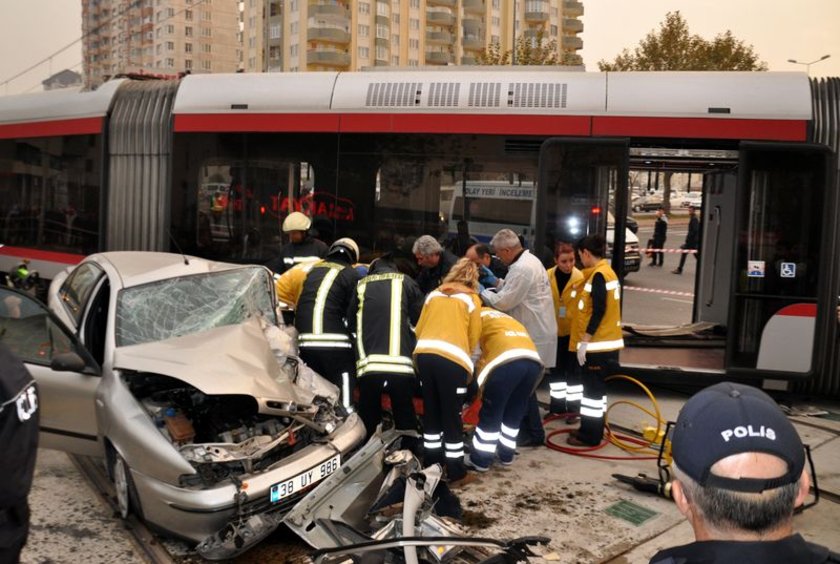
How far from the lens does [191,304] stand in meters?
5.95

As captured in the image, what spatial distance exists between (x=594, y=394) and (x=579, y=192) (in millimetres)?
2366

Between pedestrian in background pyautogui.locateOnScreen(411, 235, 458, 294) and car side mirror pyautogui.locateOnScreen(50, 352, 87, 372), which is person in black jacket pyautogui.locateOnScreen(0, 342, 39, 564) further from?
pedestrian in background pyautogui.locateOnScreen(411, 235, 458, 294)

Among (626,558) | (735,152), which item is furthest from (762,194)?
(626,558)

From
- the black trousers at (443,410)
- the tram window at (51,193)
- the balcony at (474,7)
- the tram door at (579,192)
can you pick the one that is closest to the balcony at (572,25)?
the balcony at (474,7)

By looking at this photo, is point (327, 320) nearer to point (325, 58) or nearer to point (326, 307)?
point (326, 307)

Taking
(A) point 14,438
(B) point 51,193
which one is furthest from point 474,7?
(A) point 14,438

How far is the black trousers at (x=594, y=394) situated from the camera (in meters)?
6.59

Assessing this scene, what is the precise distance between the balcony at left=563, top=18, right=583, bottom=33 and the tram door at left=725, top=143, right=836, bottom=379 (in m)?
98.0

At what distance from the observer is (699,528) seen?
5.84 ft

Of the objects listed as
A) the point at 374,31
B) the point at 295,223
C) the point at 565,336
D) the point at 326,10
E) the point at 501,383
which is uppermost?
the point at 326,10

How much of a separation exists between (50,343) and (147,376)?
91 centimetres

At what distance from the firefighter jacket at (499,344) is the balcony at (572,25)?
100225mm

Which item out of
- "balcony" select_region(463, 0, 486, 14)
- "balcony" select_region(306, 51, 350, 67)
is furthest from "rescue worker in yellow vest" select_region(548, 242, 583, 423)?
"balcony" select_region(463, 0, 486, 14)

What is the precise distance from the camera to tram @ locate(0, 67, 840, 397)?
302 inches
